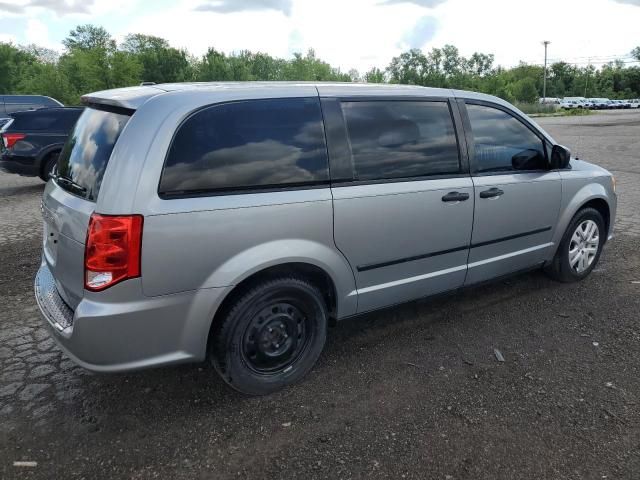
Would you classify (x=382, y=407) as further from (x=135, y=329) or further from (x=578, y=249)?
(x=578, y=249)

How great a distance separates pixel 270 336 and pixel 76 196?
4.35ft

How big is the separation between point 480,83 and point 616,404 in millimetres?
89518

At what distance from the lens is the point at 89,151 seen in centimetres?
291

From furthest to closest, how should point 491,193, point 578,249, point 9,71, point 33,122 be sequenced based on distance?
point 9,71 → point 33,122 → point 578,249 → point 491,193

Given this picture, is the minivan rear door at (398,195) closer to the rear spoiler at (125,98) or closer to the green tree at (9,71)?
the rear spoiler at (125,98)

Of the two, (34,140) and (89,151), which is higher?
(34,140)

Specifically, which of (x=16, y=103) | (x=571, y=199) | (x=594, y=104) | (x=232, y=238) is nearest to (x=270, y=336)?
(x=232, y=238)

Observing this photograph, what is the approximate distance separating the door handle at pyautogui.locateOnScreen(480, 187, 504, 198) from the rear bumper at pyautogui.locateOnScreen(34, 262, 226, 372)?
203 centimetres

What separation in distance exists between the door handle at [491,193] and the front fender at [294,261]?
1.21 metres

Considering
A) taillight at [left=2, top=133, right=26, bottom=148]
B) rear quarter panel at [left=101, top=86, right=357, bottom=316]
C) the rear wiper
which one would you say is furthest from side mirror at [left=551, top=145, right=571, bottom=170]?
taillight at [left=2, top=133, right=26, bottom=148]

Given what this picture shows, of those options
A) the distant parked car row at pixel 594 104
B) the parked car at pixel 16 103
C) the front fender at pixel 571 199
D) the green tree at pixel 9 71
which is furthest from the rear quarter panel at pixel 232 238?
the distant parked car row at pixel 594 104

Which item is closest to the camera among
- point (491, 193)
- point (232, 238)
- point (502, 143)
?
point (232, 238)

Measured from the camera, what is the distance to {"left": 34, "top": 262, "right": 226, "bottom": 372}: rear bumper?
8.36 feet

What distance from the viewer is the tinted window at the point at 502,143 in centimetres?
381
